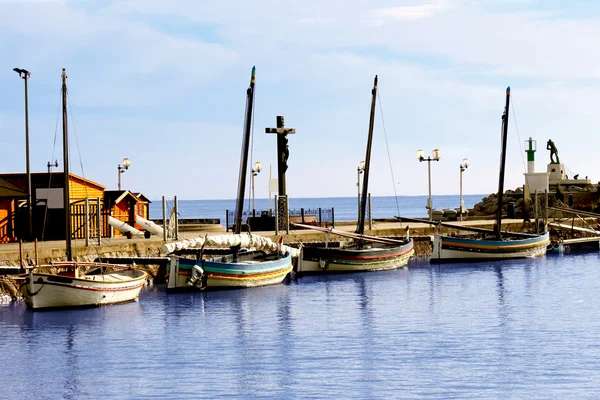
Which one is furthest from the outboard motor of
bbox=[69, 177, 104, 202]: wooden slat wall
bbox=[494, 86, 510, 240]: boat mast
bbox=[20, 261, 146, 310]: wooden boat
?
bbox=[494, 86, 510, 240]: boat mast

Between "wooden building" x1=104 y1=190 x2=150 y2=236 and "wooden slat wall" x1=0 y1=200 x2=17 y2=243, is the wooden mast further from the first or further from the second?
"wooden building" x1=104 y1=190 x2=150 y2=236

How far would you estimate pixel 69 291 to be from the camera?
36.0 meters

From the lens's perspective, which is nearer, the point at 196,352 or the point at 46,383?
the point at 46,383

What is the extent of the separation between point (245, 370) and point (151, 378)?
2.65 metres

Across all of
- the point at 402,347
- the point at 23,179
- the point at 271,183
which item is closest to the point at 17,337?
the point at 402,347

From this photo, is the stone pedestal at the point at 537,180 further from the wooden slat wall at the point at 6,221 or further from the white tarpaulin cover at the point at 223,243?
the wooden slat wall at the point at 6,221

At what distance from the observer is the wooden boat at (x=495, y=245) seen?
188 feet

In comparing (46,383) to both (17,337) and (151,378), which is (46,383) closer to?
(151,378)

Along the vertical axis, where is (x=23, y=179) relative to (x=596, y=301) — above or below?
above

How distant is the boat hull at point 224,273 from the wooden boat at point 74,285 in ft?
7.56

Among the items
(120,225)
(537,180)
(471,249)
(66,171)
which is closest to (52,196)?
(120,225)

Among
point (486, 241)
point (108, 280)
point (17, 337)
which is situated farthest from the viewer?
point (486, 241)

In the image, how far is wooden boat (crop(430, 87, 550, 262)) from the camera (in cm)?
5744

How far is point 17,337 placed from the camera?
1211 inches
